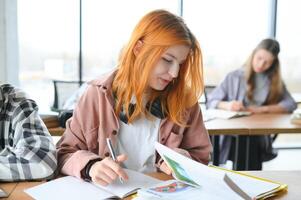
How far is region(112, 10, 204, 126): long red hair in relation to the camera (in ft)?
4.23

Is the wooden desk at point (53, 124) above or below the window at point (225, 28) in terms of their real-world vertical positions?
below

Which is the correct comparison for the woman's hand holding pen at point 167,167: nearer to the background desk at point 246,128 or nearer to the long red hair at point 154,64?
the long red hair at point 154,64

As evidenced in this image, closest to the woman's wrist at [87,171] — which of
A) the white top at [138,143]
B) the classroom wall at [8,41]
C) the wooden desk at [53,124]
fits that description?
the white top at [138,143]

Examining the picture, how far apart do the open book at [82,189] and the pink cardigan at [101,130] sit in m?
0.16

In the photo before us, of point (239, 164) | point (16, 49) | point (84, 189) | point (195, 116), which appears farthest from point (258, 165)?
point (16, 49)

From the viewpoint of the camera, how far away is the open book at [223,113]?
9.16ft

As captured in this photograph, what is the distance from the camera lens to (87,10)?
4.64 meters

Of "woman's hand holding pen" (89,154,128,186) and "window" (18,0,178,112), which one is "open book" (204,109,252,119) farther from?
"window" (18,0,178,112)

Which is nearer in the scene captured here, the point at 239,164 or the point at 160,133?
the point at 160,133

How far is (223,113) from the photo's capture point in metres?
2.89

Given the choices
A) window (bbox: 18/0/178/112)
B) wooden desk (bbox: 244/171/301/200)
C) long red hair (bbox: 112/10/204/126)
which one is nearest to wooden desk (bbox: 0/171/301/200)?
wooden desk (bbox: 244/171/301/200)

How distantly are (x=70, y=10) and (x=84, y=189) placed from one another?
381cm

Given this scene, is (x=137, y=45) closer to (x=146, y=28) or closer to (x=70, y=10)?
(x=146, y=28)

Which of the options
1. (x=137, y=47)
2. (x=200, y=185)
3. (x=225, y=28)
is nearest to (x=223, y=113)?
(x=137, y=47)
